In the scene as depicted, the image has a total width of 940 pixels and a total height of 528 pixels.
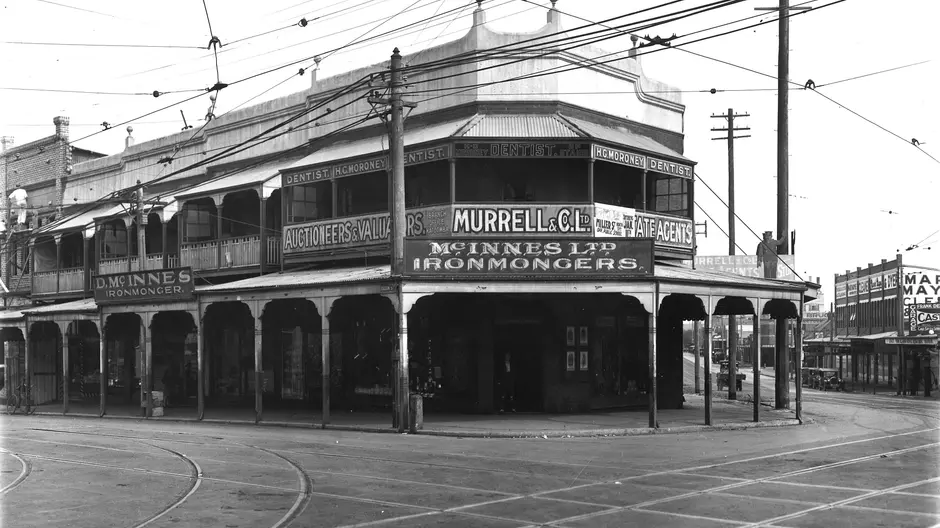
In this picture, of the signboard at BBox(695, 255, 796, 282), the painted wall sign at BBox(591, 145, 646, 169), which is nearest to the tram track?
the painted wall sign at BBox(591, 145, 646, 169)

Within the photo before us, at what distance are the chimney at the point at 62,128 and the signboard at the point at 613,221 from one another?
28.7 m

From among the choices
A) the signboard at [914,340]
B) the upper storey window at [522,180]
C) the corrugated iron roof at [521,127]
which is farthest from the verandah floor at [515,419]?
the signboard at [914,340]

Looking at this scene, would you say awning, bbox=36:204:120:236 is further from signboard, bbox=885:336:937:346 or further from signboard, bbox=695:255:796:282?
signboard, bbox=885:336:937:346

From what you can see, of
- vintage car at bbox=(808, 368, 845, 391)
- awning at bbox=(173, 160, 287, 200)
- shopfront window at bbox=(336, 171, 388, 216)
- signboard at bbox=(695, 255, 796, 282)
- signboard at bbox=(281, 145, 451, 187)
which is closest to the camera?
signboard at bbox=(281, 145, 451, 187)

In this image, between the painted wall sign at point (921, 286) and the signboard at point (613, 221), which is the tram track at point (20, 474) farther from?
the painted wall sign at point (921, 286)

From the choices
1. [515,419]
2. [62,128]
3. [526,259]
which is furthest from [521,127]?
[62,128]

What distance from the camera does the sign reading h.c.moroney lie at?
2881 cm

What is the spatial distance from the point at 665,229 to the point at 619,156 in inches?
119

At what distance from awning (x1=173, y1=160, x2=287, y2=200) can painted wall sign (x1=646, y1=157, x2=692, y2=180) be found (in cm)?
1212

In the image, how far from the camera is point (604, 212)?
2744cm

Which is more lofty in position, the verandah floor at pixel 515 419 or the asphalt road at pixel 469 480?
the asphalt road at pixel 469 480

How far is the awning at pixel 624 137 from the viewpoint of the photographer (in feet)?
91.2

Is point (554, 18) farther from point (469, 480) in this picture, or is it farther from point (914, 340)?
point (914, 340)

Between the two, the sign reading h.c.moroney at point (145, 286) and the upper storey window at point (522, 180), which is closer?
the upper storey window at point (522, 180)
